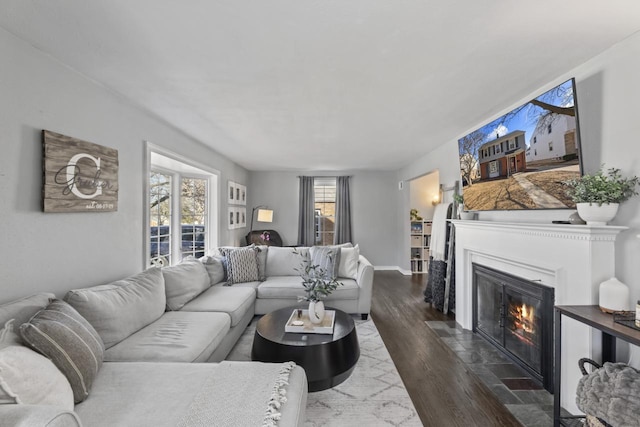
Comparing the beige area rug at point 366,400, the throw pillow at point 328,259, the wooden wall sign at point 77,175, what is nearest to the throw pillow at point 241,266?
the throw pillow at point 328,259

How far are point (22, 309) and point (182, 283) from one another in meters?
1.31

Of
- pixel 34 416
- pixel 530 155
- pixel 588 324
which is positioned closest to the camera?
pixel 34 416

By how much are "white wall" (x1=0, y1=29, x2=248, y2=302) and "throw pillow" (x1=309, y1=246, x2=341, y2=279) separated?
211cm

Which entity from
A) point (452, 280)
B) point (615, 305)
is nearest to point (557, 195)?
point (615, 305)

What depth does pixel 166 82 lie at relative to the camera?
2.17 meters

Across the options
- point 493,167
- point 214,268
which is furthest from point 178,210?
point 493,167

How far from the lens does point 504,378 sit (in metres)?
2.32

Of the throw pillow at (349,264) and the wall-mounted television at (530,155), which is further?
the throw pillow at (349,264)

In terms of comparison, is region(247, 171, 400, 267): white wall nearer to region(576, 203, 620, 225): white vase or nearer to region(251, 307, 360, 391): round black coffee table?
region(251, 307, 360, 391): round black coffee table

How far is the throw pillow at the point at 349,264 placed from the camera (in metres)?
3.89

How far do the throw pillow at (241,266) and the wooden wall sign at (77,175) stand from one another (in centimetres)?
156

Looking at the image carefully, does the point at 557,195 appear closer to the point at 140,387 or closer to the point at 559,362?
the point at 559,362

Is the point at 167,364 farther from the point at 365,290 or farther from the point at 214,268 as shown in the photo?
the point at 365,290

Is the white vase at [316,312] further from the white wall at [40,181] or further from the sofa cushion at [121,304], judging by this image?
the white wall at [40,181]
